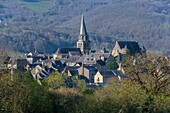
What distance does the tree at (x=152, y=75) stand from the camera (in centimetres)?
3052

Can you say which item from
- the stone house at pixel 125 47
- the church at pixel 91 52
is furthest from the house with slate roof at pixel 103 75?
the stone house at pixel 125 47

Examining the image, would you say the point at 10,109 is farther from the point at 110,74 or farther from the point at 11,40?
the point at 11,40

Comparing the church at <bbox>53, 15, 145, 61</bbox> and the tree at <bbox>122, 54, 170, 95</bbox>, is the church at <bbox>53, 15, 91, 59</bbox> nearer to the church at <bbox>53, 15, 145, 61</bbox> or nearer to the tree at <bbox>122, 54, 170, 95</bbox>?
the church at <bbox>53, 15, 145, 61</bbox>

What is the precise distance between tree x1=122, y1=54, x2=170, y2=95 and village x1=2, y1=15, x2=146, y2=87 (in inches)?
922

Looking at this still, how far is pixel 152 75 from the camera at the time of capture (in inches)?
1216

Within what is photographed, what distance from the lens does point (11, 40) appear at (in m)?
151

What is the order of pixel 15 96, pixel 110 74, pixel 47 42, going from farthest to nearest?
pixel 47 42 → pixel 110 74 → pixel 15 96

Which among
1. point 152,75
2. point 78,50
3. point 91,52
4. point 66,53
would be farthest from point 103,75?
point 66,53

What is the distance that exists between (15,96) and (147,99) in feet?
23.5

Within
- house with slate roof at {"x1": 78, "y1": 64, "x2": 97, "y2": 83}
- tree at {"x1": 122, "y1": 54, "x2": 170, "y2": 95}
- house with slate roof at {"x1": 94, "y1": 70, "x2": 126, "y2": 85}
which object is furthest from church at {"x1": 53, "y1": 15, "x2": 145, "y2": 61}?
tree at {"x1": 122, "y1": 54, "x2": 170, "y2": 95}

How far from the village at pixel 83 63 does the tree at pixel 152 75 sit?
23.4m

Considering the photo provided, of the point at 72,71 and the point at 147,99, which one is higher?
the point at 147,99

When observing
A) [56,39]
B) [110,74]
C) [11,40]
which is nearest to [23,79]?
[110,74]

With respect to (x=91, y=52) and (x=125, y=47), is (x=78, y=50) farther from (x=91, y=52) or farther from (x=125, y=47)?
(x=125, y=47)
